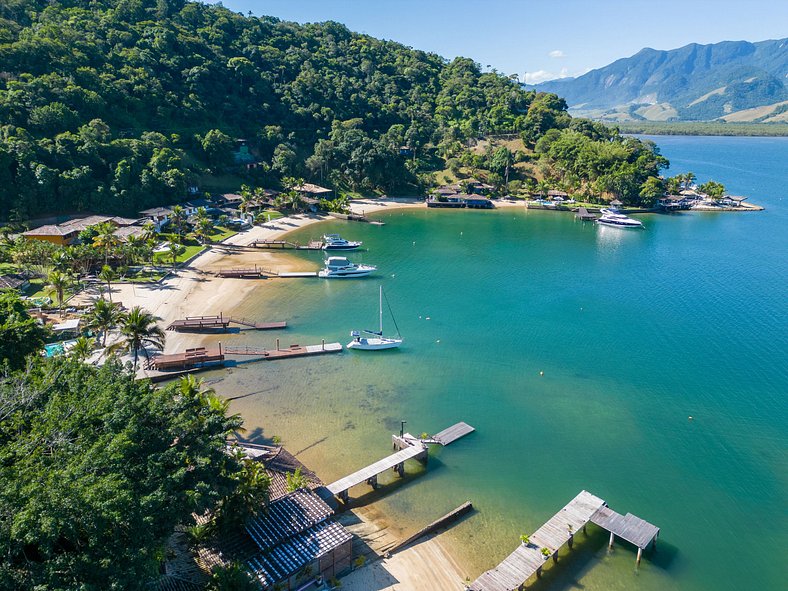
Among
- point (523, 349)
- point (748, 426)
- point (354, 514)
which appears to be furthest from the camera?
point (523, 349)

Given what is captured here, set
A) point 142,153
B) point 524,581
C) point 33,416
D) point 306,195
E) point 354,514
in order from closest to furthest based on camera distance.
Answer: point 33,416
point 524,581
point 354,514
point 142,153
point 306,195

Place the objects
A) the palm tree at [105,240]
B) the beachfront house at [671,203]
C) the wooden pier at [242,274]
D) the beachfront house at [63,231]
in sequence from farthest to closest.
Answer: the beachfront house at [671,203] < the wooden pier at [242,274] < the beachfront house at [63,231] < the palm tree at [105,240]

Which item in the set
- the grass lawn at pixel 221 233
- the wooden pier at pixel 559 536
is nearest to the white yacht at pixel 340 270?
the grass lawn at pixel 221 233

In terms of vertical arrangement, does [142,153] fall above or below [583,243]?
above

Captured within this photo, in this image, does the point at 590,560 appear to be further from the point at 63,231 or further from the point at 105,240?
the point at 63,231

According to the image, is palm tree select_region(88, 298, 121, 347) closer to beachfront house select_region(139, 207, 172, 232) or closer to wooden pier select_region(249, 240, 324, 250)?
beachfront house select_region(139, 207, 172, 232)

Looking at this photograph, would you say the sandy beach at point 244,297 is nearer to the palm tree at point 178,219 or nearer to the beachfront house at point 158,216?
the palm tree at point 178,219

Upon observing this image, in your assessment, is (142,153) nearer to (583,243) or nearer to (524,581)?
(583,243)

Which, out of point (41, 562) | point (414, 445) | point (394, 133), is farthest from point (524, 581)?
point (394, 133)
